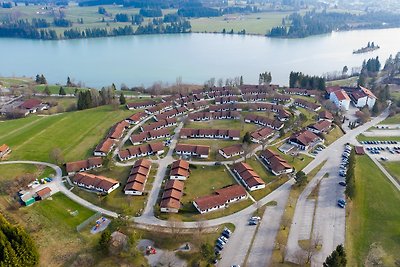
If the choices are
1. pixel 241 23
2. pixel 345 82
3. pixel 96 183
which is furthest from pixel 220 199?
pixel 241 23

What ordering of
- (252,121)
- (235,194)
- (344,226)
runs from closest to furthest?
(344,226) < (235,194) < (252,121)

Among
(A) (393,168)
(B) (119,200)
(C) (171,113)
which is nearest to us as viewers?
(B) (119,200)

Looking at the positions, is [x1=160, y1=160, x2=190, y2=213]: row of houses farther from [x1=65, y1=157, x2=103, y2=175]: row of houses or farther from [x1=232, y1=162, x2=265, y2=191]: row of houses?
[x1=65, y1=157, x2=103, y2=175]: row of houses

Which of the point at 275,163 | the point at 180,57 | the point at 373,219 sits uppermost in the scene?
the point at 180,57

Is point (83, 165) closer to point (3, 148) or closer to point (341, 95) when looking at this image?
point (3, 148)

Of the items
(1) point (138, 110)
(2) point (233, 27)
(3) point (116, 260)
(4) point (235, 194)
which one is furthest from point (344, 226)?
(2) point (233, 27)

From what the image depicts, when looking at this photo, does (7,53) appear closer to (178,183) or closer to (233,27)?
(233,27)

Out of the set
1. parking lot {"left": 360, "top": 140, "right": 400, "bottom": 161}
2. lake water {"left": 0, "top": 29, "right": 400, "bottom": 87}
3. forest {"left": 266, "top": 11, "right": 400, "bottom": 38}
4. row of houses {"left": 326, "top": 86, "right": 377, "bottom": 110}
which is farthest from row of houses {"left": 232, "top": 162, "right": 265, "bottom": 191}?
forest {"left": 266, "top": 11, "right": 400, "bottom": 38}
